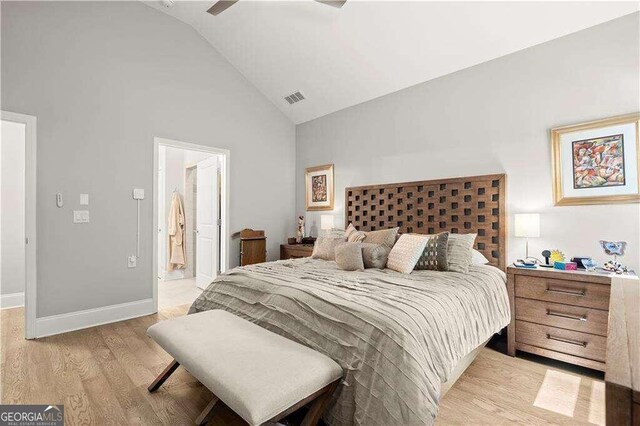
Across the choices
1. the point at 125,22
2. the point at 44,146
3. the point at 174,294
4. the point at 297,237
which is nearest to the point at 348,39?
the point at 125,22

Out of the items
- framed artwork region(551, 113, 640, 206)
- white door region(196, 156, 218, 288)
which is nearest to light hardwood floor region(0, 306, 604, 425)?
framed artwork region(551, 113, 640, 206)

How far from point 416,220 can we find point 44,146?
4.05 metres

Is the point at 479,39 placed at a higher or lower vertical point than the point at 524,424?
higher

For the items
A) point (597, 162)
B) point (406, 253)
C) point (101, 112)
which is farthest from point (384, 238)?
point (101, 112)

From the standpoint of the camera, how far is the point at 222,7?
2.63 metres

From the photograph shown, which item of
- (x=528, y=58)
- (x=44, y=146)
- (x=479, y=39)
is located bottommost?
(x=44, y=146)

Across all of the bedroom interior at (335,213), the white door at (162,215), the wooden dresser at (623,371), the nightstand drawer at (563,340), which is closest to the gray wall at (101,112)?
the bedroom interior at (335,213)

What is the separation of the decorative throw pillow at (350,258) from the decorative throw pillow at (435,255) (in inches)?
21.1

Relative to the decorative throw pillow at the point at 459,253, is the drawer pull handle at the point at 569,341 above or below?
below

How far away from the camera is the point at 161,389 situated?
2109 mm

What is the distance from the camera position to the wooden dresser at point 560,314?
2.29 meters

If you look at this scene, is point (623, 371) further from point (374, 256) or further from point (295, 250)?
point (295, 250)

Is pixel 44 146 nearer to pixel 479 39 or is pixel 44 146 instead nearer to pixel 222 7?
pixel 222 7

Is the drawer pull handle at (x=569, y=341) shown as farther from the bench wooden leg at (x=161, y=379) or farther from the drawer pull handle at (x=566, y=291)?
the bench wooden leg at (x=161, y=379)
